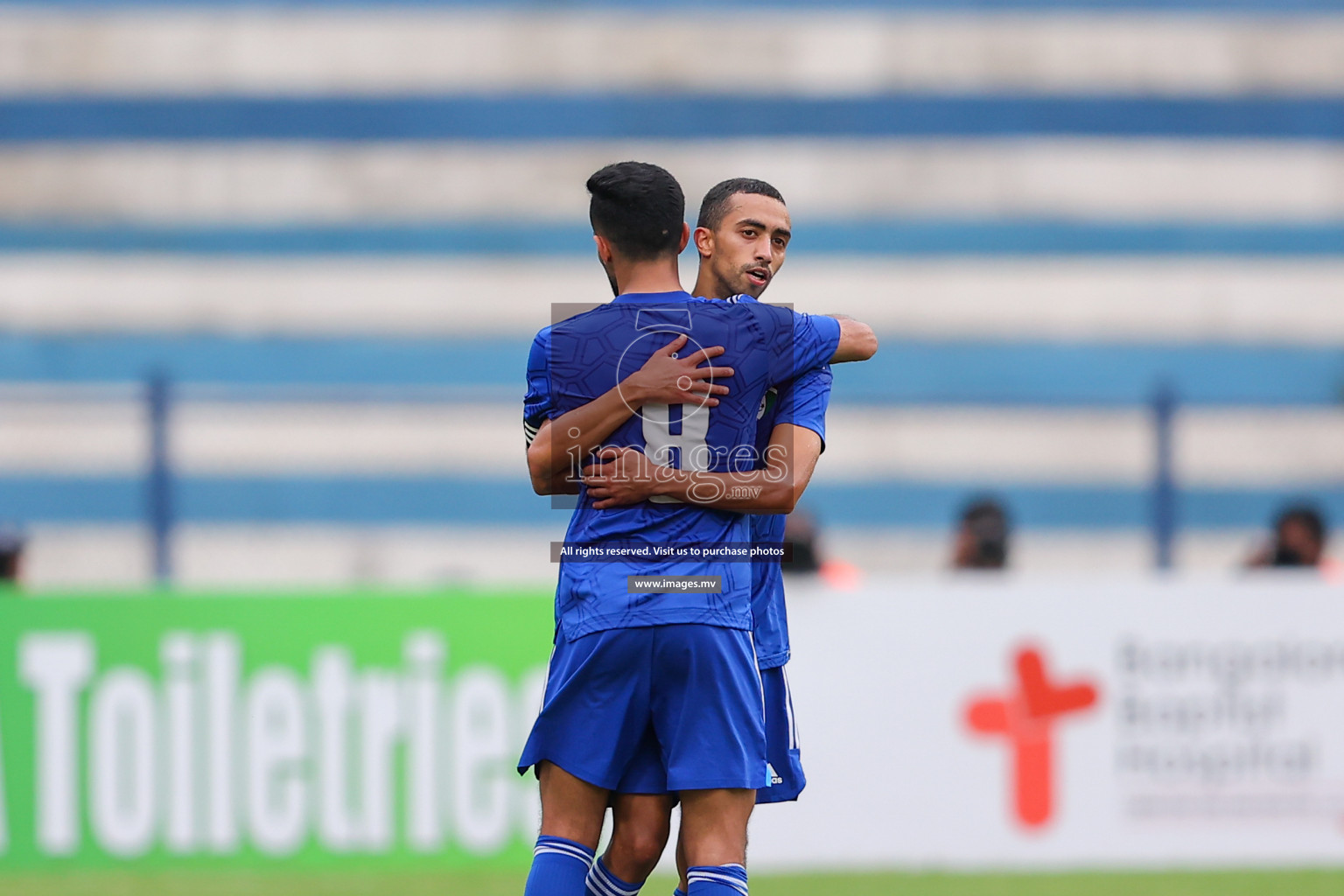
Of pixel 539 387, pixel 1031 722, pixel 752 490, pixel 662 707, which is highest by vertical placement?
pixel 539 387

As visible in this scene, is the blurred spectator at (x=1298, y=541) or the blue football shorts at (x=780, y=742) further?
the blurred spectator at (x=1298, y=541)

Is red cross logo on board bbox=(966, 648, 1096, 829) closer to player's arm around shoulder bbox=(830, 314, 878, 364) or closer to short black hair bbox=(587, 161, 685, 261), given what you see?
player's arm around shoulder bbox=(830, 314, 878, 364)

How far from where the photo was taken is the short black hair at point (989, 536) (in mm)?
7676

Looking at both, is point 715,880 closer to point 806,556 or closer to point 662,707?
point 662,707

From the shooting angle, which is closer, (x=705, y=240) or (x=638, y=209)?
(x=638, y=209)

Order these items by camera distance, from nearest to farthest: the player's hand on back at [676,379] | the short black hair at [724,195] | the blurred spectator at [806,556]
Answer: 1. the player's hand on back at [676,379]
2. the short black hair at [724,195]
3. the blurred spectator at [806,556]

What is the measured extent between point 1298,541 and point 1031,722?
5.83 feet

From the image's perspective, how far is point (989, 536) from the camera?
769 cm

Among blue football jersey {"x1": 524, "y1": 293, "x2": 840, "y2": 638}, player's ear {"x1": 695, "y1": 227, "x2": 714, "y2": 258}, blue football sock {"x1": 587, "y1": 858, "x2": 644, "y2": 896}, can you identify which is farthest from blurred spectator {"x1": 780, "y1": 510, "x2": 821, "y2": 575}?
blue football jersey {"x1": 524, "y1": 293, "x2": 840, "y2": 638}

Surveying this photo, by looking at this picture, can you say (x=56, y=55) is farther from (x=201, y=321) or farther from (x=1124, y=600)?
(x=1124, y=600)

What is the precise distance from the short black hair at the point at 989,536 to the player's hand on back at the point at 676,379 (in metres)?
4.63

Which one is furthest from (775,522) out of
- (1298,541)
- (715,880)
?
(1298,541)

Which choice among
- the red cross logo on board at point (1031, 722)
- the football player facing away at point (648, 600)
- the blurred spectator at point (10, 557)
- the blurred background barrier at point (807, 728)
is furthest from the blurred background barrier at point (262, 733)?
the football player facing away at point (648, 600)

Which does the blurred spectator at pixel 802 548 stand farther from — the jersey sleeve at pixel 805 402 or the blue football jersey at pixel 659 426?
the blue football jersey at pixel 659 426
